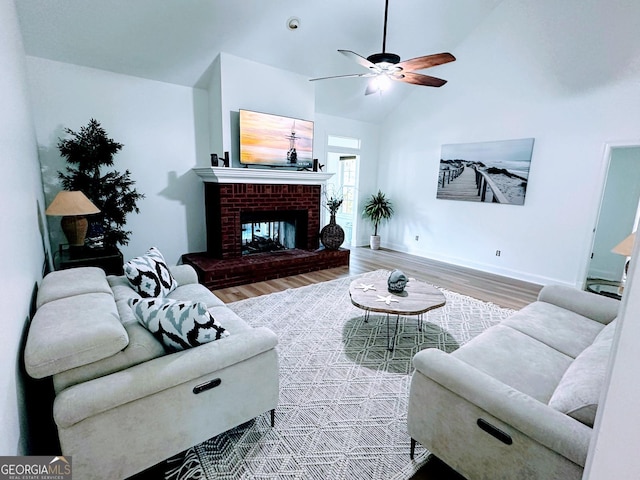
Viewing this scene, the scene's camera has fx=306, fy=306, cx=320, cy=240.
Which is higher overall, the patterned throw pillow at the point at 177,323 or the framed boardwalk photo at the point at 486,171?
the framed boardwalk photo at the point at 486,171

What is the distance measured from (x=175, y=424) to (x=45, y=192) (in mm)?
3466

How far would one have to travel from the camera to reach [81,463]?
1210 mm

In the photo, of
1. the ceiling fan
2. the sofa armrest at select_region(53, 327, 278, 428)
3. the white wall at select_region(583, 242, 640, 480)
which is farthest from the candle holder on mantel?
the white wall at select_region(583, 242, 640, 480)

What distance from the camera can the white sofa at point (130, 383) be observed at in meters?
1.20

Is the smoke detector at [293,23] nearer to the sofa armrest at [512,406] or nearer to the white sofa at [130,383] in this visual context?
the white sofa at [130,383]

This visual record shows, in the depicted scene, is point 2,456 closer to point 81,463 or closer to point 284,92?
point 81,463

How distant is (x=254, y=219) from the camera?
471cm

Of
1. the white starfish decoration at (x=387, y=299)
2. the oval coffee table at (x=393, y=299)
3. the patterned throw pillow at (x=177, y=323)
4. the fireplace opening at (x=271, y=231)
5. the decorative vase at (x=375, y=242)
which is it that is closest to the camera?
the patterned throw pillow at (x=177, y=323)

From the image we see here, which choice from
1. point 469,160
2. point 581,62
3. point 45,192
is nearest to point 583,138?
point 581,62

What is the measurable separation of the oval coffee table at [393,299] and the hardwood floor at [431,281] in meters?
1.45

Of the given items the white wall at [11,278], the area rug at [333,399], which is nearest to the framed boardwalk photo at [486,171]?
the area rug at [333,399]

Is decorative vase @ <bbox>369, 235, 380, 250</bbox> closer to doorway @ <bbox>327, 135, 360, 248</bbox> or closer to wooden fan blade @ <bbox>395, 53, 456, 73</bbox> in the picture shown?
doorway @ <bbox>327, 135, 360, 248</bbox>

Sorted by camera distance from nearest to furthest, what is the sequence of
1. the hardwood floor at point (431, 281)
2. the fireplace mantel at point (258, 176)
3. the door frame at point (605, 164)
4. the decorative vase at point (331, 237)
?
the door frame at point (605, 164) → the hardwood floor at point (431, 281) → the fireplace mantel at point (258, 176) → the decorative vase at point (331, 237)

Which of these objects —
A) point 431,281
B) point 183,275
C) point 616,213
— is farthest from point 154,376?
point 616,213
